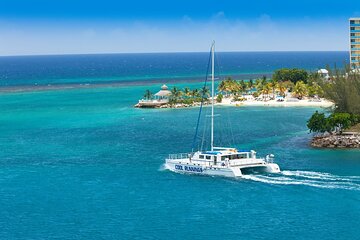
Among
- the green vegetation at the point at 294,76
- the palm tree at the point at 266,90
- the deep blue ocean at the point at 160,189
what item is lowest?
the deep blue ocean at the point at 160,189

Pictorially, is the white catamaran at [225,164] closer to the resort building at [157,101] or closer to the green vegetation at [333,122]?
the green vegetation at [333,122]

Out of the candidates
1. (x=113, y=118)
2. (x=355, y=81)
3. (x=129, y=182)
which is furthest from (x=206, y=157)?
(x=113, y=118)

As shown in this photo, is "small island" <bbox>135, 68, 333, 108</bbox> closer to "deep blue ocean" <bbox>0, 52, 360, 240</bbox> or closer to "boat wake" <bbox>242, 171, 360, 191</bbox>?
"deep blue ocean" <bbox>0, 52, 360, 240</bbox>

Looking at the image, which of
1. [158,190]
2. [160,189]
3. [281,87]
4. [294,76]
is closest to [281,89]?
[281,87]

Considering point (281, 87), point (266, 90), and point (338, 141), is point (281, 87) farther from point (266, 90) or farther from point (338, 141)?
point (338, 141)

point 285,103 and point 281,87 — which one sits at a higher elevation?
point 281,87

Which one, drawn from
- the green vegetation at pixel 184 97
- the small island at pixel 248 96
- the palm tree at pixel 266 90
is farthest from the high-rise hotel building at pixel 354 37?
the green vegetation at pixel 184 97

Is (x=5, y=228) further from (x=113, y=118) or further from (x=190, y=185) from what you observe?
(x=113, y=118)
